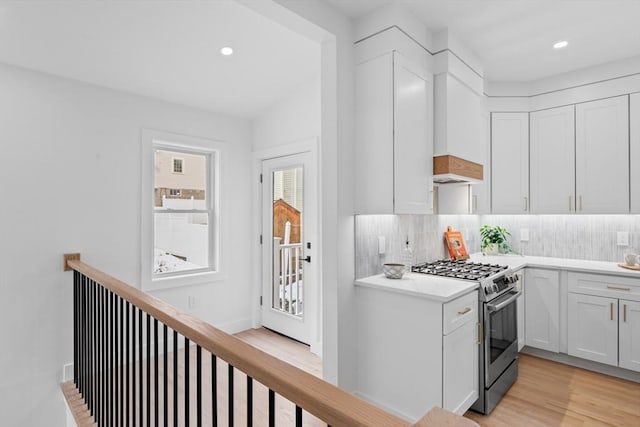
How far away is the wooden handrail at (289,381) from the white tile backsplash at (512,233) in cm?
151

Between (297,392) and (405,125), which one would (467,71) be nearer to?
(405,125)

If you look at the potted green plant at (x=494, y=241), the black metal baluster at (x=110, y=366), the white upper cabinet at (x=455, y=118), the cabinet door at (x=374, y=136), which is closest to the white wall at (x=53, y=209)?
the black metal baluster at (x=110, y=366)

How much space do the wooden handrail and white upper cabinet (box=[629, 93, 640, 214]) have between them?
3571 mm

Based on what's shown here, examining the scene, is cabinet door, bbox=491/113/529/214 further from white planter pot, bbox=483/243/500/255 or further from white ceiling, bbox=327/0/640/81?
white ceiling, bbox=327/0/640/81

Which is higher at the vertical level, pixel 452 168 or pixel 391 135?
pixel 391 135

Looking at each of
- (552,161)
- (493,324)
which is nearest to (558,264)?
(552,161)

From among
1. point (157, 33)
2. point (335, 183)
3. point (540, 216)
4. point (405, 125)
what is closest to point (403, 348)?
point (335, 183)

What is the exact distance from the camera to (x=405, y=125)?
94.2 inches

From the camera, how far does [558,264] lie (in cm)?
322

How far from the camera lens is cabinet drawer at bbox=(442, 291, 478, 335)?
204cm

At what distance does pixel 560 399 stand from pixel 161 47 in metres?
4.08

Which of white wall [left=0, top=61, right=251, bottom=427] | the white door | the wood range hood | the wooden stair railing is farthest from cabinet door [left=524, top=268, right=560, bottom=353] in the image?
white wall [left=0, top=61, right=251, bottom=427]

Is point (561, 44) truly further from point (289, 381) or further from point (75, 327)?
point (75, 327)

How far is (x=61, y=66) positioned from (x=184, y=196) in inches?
60.0
